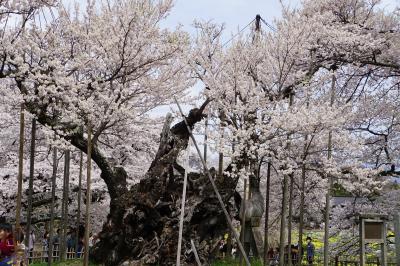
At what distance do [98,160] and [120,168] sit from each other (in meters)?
0.63

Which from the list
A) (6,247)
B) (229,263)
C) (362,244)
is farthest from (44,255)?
(362,244)

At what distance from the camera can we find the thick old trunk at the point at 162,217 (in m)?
10.6

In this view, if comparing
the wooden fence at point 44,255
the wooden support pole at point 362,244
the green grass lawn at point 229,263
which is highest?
the wooden support pole at point 362,244

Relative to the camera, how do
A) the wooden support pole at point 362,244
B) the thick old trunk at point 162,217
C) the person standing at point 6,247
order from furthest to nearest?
the thick old trunk at point 162,217
the wooden support pole at point 362,244
the person standing at point 6,247

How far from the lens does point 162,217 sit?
1084 centimetres

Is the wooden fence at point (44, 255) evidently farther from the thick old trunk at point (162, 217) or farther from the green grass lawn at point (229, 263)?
the green grass lawn at point (229, 263)

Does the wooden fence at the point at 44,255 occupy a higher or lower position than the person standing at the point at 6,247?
lower

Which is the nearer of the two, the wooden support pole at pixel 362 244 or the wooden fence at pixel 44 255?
the wooden support pole at pixel 362 244

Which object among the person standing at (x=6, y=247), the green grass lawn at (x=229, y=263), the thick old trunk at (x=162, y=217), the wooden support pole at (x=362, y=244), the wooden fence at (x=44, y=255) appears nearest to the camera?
the person standing at (x=6, y=247)

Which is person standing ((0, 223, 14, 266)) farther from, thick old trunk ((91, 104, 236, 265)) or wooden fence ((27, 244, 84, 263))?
wooden fence ((27, 244, 84, 263))

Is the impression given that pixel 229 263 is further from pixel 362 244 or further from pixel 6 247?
pixel 6 247

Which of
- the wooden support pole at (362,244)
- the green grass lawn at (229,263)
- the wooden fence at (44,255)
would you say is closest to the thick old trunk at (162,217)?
the green grass lawn at (229,263)

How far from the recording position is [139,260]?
1040 centimetres

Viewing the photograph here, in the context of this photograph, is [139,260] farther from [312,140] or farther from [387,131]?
[387,131]
